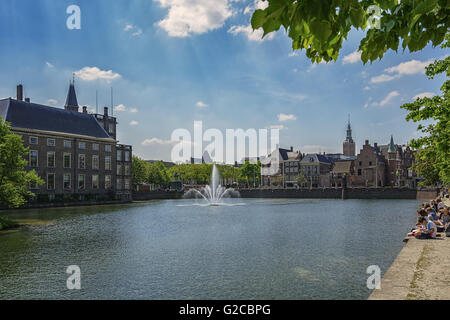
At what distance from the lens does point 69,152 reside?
212 feet

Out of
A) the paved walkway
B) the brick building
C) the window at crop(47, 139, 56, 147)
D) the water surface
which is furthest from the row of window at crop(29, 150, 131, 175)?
the brick building

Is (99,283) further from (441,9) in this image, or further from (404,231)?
(404,231)

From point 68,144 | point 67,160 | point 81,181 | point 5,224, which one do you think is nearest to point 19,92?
point 68,144

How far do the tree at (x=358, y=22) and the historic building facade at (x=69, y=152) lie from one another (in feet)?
204

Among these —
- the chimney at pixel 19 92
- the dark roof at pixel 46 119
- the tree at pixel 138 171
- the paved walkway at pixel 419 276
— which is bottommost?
the paved walkway at pixel 419 276

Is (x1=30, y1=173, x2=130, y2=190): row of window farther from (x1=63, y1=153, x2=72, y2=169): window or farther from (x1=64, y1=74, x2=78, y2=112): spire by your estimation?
(x1=64, y1=74, x2=78, y2=112): spire

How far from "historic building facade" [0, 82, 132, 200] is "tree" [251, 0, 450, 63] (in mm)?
62298

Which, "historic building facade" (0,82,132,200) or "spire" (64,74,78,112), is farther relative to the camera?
"spire" (64,74,78,112)

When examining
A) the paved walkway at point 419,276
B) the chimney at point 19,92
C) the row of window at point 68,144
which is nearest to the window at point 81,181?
the row of window at point 68,144

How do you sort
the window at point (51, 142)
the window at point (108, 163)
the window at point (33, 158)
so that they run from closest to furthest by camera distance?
the window at point (33, 158) < the window at point (51, 142) < the window at point (108, 163)

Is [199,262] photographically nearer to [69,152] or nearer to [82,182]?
[69,152]

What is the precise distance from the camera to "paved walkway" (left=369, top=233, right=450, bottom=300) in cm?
734

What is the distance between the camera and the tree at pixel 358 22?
296 centimetres

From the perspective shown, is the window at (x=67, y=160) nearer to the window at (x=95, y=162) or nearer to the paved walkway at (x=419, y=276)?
the window at (x=95, y=162)
